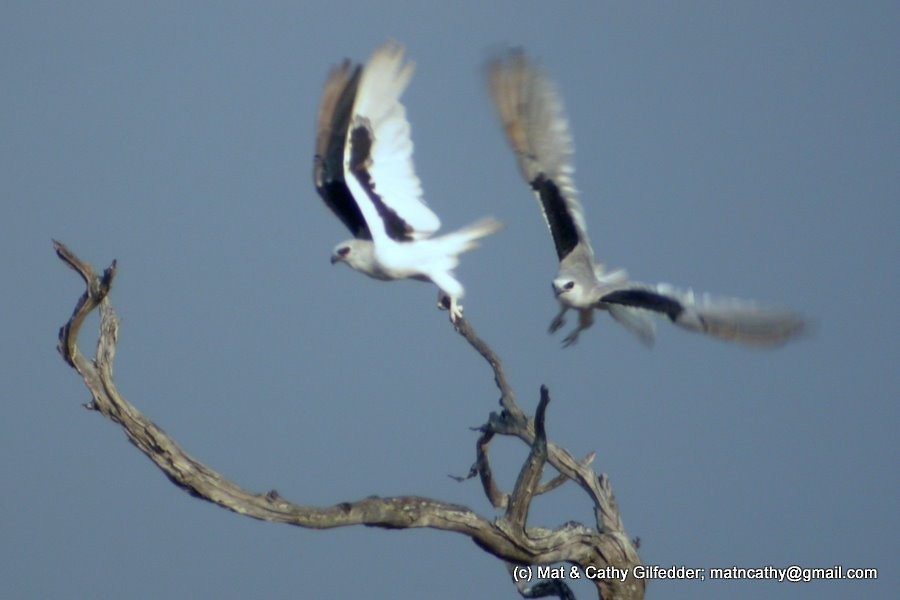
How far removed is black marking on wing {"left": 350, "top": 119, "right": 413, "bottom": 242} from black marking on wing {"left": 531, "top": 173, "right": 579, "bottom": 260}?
A: 139 centimetres

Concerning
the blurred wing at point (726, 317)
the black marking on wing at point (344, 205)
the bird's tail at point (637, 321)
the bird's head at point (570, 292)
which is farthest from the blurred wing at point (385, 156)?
the blurred wing at point (726, 317)

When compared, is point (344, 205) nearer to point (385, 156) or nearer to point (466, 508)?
point (385, 156)

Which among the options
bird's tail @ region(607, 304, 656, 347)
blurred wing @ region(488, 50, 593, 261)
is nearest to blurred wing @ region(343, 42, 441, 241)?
blurred wing @ region(488, 50, 593, 261)

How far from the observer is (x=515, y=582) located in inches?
480

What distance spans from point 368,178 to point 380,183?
0.45ft

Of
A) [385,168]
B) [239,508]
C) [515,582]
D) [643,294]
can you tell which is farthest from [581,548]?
[385,168]

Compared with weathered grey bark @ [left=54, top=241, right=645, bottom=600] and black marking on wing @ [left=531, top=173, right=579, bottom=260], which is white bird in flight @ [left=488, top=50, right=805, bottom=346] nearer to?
black marking on wing @ [left=531, top=173, right=579, bottom=260]

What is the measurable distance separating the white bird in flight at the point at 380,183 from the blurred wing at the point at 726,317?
1886 mm

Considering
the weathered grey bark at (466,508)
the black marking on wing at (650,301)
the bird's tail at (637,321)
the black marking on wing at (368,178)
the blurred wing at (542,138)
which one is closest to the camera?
the weathered grey bark at (466,508)

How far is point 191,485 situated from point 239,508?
0.39 meters

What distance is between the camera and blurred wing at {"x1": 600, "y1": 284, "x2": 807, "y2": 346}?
11.4 metres

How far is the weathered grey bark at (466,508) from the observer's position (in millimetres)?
10273

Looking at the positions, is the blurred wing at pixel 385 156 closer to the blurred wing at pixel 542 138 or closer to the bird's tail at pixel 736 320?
the blurred wing at pixel 542 138

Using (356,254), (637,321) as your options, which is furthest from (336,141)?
(637,321)
